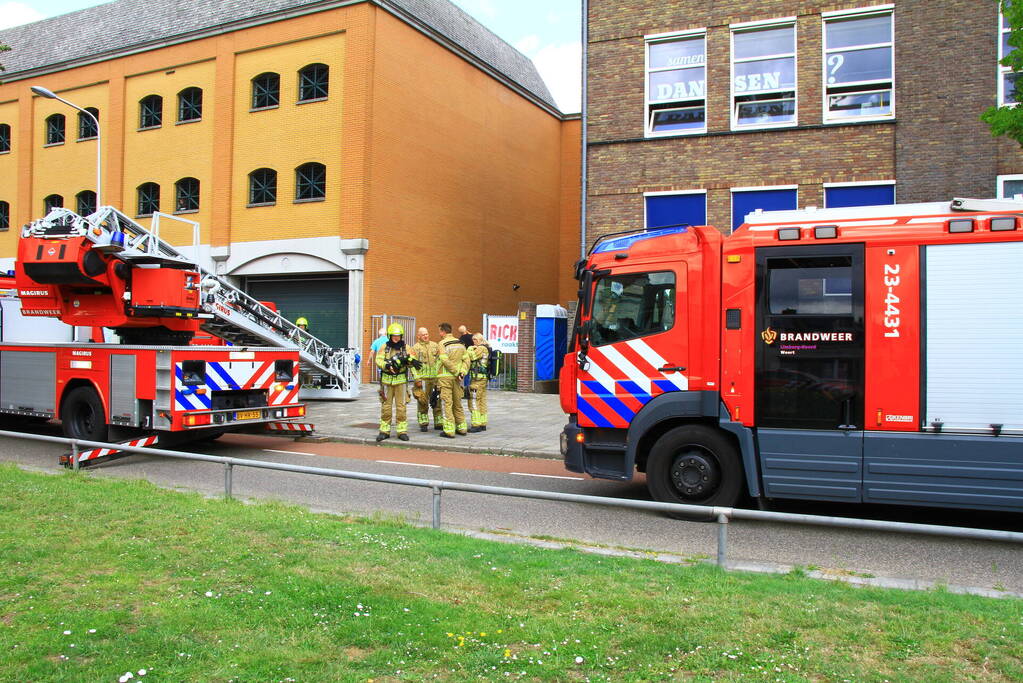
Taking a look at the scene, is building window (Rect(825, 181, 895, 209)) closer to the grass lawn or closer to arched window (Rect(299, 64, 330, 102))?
the grass lawn

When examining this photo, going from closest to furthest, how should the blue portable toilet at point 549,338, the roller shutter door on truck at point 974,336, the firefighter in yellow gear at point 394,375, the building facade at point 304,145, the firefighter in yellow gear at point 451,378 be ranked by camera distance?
the roller shutter door on truck at point 974,336 → the firefighter in yellow gear at point 394,375 → the firefighter in yellow gear at point 451,378 → the blue portable toilet at point 549,338 → the building facade at point 304,145

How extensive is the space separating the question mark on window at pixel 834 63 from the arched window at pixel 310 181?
14479 millimetres

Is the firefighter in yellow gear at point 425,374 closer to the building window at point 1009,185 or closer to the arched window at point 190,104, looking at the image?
the building window at point 1009,185

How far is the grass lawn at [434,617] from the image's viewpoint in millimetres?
3676

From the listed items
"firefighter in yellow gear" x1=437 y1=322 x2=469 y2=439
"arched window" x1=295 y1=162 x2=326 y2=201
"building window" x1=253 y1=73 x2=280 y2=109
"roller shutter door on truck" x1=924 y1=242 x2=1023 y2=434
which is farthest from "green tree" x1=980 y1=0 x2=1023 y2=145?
"building window" x1=253 y1=73 x2=280 y2=109

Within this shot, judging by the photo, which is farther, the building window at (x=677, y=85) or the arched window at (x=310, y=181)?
the arched window at (x=310, y=181)

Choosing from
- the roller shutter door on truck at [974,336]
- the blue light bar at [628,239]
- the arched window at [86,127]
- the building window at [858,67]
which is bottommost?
the roller shutter door on truck at [974,336]

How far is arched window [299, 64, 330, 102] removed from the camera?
2481cm

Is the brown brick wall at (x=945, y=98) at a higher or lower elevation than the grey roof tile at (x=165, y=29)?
lower

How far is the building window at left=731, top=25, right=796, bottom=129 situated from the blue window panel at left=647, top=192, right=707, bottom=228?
1844mm

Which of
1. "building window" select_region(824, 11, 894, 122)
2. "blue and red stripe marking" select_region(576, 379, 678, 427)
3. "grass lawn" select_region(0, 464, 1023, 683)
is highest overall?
"building window" select_region(824, 11, 894, 122)

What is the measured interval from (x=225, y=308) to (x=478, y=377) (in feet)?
20.2

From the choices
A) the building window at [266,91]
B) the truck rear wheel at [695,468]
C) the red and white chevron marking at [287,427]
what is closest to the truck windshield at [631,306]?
the truck rear wheel at [695,468]

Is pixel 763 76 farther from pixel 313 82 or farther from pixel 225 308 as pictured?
pixel 313 82
